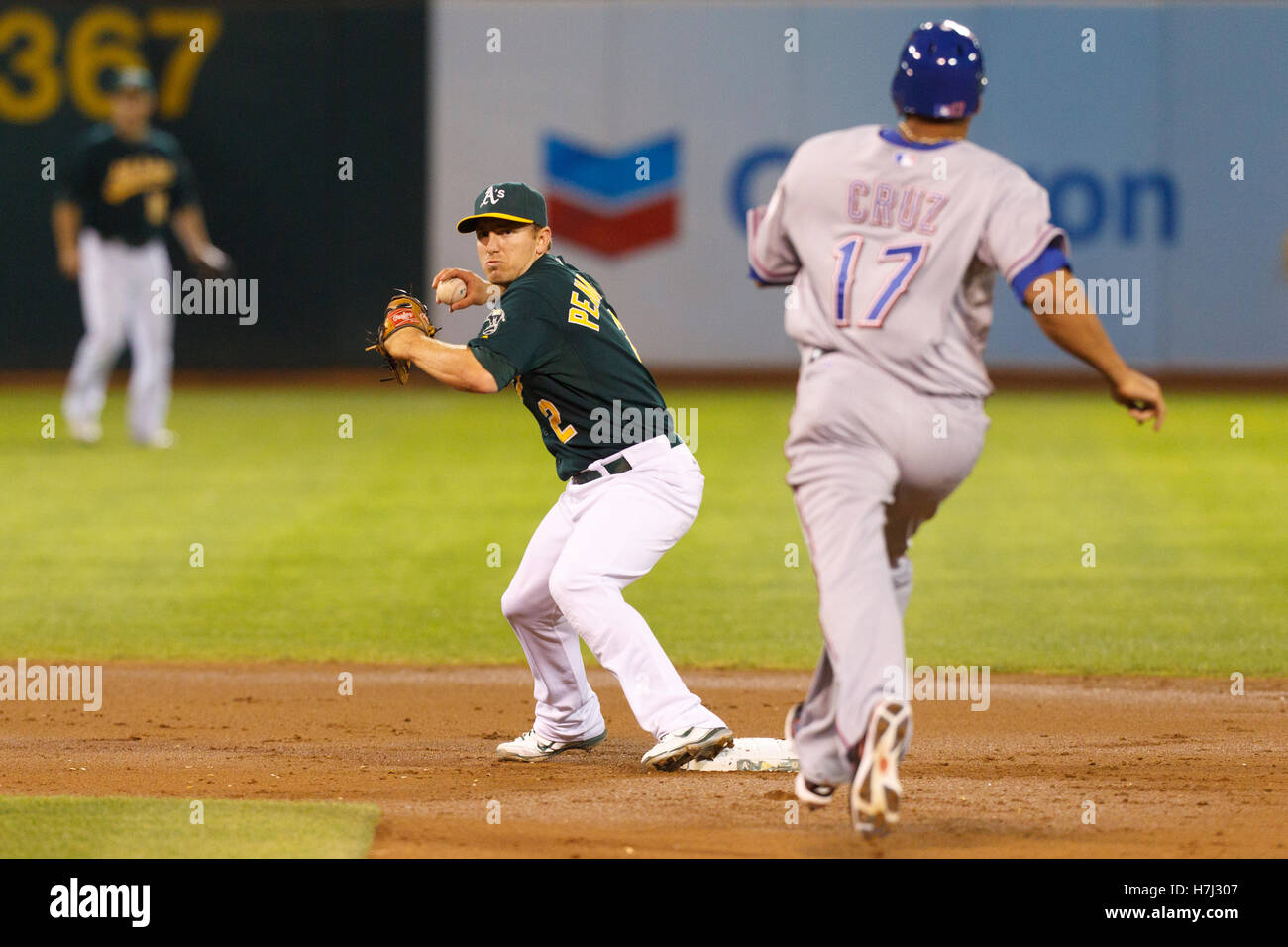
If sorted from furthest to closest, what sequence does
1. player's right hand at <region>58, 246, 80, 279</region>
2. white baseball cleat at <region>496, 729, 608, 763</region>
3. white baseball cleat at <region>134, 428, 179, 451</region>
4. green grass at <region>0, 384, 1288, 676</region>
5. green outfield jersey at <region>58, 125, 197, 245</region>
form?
white baseball cleat at <region>134, 428, 179, 451</region> → player's right hand at <region>58, 246, 80, 279</region> → green outfield jersey at <region>58, 125, 197, 245</region> → green grass at <region>0, 384, 1288, 676</region> → white baseball cleat at <region>496, 729, 608, 763</region>

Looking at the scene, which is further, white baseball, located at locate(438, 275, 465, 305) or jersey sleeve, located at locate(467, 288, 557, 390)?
white baseball, located at locate(438, 275, 465, 305)

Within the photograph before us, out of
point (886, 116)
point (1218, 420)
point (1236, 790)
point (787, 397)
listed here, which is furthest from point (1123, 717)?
point (886, 116)

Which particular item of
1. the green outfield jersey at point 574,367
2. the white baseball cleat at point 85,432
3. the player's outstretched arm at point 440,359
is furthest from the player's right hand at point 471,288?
the white baseball cleat at point 85,432

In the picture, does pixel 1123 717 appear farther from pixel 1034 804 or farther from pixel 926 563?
pixel 926 563

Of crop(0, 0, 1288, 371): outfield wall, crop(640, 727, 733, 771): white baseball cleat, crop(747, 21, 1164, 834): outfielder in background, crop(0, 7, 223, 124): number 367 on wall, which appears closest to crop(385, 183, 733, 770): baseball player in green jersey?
crop(640, 727, 733, 771): white baseball cleat

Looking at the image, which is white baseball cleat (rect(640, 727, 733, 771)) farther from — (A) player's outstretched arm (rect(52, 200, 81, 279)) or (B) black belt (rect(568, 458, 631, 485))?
(A) player's outstretched arm (rect(52, 200, 81, 279))

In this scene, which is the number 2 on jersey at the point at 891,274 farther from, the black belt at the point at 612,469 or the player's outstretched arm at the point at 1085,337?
the black belt at the point at 612,469
